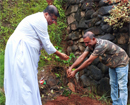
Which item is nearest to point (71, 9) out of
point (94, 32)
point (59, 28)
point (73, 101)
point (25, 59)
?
point (59, 28)

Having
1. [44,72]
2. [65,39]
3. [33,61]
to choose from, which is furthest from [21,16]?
[33,61]

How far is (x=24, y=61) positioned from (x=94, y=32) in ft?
7.31

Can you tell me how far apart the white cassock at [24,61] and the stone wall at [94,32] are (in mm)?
1777

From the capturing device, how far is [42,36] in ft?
6.10

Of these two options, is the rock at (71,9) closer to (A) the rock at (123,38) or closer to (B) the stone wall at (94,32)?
(B) the stone wall at (94,32)

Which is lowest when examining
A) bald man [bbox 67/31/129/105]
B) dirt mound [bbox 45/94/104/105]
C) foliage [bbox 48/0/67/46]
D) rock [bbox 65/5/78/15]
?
dirt mound [bbox 45/94/104/105]

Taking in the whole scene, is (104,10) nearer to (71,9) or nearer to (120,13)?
(120,13)

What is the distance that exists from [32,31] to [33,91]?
2.80ft

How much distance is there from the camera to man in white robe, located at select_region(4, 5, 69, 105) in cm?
174

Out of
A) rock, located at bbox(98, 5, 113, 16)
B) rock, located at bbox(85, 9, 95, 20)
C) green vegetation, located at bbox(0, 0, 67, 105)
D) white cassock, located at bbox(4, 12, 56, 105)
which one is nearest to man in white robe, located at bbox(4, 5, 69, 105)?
white cassock, located at bbox(4, 12, 56, 105)

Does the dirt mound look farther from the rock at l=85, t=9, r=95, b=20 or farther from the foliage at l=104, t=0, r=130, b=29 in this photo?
the rock at l=85, t=9, r=95, b=20

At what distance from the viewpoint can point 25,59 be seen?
176cm

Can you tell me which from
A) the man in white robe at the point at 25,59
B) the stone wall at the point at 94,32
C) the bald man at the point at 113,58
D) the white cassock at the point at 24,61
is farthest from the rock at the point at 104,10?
the white cassock at the point at 24,61

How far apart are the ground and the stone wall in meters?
0.31
